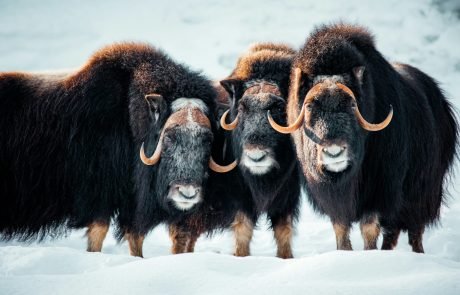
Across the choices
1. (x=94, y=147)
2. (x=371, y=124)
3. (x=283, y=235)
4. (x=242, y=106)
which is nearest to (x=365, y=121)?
(x=371, y=124)

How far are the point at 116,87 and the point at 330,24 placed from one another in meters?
2.23

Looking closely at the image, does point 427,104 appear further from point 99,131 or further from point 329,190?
point 99,131

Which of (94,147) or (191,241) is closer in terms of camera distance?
(94,147)

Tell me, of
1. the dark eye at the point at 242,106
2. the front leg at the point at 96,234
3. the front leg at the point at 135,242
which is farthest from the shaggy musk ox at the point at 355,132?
the front leg at the point at 96,234

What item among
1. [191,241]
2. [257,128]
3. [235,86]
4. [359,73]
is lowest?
[191,241]

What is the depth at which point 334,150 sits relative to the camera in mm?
4211

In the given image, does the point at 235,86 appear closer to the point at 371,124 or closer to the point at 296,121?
the point at 296,121

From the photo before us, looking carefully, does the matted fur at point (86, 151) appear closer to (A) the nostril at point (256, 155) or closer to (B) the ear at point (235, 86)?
(B) the ear at point (235, 86)

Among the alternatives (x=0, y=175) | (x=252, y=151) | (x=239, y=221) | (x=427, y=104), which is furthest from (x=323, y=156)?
(x=0, y=175)

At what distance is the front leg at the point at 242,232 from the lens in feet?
18.0

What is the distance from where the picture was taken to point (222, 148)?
18.8 ft

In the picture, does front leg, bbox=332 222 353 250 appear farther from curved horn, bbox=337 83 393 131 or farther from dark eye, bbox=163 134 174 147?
dark eye, bbox=163 134 174 147

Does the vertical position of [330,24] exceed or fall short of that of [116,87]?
it exceeds it

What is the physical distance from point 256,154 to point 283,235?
1.09 metres
